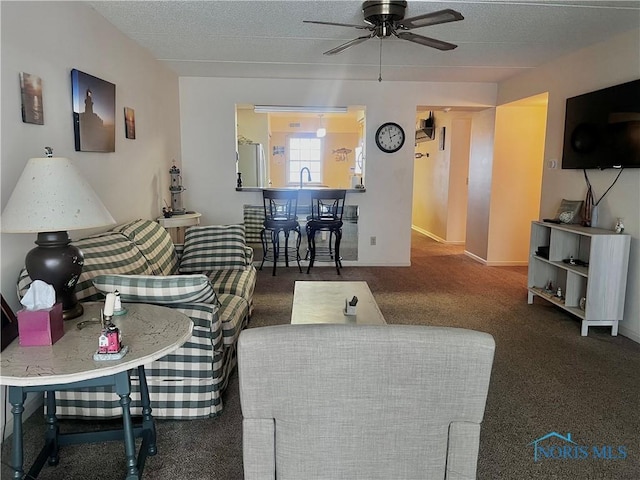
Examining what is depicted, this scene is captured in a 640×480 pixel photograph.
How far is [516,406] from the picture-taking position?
2.42 m

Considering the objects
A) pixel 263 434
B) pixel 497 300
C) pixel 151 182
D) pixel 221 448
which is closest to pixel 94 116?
pixel 151 182

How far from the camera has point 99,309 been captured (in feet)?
6.63

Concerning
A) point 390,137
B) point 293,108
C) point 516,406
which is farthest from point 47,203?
point 390,137

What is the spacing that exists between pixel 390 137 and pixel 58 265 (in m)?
4.66

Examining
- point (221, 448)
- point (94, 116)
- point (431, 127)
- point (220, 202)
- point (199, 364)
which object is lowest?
point (221, 448)

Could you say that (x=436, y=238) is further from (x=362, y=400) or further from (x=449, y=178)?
(x=362, y=400)

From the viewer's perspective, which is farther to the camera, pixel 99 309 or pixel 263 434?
pixel 99 309

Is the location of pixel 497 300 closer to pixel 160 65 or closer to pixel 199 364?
pixel 199 364

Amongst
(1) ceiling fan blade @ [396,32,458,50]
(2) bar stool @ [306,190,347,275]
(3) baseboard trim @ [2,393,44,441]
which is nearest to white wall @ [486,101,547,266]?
(2) bar stool @ [306,190,347,275]

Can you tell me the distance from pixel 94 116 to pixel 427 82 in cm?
410

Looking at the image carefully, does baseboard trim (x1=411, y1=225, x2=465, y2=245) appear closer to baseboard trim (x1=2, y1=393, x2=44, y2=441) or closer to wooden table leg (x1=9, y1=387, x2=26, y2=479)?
baseboard trim (x1=2, y1=393, x2=44, y2=441)

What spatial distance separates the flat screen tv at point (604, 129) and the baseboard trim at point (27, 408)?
4.23 m

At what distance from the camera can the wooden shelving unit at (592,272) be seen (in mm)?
3371

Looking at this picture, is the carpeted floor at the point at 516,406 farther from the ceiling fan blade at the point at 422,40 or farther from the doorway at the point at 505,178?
the ceiling fan blade at the point at 422,40
